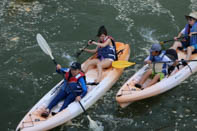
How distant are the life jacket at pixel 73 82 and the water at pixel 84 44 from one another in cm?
69

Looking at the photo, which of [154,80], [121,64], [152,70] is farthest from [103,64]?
[154,80]

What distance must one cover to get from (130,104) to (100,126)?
0.93 m

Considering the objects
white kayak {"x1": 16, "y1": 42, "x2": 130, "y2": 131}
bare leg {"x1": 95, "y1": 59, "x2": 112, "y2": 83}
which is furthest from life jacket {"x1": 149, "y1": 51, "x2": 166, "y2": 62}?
bare leg {"x1": 95, "y1": 59, "x2": 112, "y2": 83}

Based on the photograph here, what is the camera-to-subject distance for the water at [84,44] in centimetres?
634

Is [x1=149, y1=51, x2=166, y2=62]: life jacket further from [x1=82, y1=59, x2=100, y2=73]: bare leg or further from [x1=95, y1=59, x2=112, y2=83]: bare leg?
[x1=82, y1=59, x2=100, y2=73]: bare leg

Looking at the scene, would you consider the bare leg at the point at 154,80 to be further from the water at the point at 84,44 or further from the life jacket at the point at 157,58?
the water at the point at 84,44

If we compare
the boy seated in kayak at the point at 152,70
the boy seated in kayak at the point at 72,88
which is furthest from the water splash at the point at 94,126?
the boy seated in kayak at the point at 152,70

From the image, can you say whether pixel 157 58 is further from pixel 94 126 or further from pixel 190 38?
pixel 94 126

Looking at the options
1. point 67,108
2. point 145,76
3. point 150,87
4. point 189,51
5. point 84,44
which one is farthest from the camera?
point 84,44

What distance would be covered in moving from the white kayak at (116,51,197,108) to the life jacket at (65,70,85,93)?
2.81 ft

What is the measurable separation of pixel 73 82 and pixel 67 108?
525 millimetres

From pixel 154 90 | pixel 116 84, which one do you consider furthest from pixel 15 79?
pixel 154 90

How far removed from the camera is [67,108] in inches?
227

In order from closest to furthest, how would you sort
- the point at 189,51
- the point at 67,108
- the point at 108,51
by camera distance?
the point at 67,108 < the point at 108,51 < the point at 189,51
